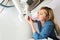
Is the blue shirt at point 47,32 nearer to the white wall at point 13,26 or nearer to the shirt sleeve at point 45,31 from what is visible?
the shirt sleeve at point 45,31

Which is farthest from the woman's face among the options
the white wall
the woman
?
the white wall

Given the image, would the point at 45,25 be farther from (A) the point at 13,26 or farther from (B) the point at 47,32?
(A) the point at 13,26

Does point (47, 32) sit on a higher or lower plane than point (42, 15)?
lower

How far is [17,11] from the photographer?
1.33 metres

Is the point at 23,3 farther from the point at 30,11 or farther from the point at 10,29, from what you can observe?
the point at 10,29

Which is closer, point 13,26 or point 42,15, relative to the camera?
point 42,15

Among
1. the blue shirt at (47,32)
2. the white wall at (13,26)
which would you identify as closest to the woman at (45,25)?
the blue shirt at (47,32)

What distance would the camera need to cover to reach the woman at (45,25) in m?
1.10

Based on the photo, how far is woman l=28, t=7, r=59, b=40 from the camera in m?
1.10

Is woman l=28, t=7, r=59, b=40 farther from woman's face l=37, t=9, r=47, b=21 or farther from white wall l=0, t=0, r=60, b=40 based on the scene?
white wall l=0, t=0, r=60, b=40

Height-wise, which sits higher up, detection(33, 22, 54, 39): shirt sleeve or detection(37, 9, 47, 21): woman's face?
detection(37, 9, 47, 21): woman's face

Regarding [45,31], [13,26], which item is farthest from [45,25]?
[13,26]

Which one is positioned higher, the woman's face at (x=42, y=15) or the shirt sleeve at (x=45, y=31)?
the woman's face at (x=42, y=15)

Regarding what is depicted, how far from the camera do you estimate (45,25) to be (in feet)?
3.67
